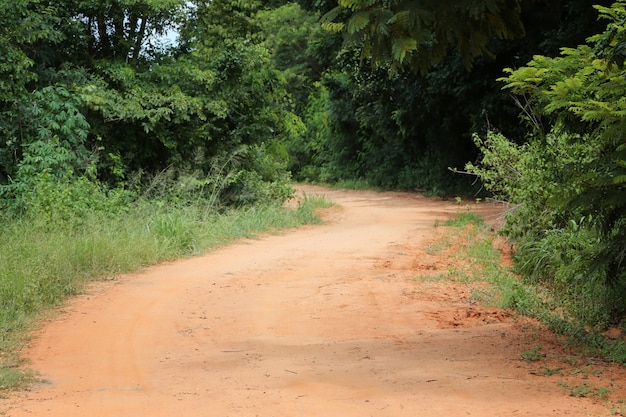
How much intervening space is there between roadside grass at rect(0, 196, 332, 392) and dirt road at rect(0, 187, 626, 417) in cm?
27

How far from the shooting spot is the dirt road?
578cm

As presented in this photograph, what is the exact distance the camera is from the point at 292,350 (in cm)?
746

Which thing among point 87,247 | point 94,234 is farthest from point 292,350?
point 94,234

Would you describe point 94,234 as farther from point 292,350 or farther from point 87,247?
point 292,350

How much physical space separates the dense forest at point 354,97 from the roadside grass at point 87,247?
569mm

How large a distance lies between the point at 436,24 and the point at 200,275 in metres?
6.39

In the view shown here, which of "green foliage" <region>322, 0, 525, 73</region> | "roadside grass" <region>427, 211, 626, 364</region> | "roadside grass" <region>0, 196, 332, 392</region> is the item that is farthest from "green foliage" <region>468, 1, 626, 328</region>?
"roadside grass" <region>0, 196, 332, 392</region>

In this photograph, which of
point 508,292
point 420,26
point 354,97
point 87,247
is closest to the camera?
point 420,26

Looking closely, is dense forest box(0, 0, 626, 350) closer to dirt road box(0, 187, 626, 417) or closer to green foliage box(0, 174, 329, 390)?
green foliage box(0, 174, 329, 390)

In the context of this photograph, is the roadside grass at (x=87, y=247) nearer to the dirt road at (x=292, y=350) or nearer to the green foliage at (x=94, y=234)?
the green foliage at (x=94, y=234)

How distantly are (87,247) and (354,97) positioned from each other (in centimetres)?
2185

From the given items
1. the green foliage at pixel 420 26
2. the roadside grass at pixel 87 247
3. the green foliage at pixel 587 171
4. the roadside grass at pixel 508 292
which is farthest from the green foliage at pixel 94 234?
the green foliage at pixel 587 171

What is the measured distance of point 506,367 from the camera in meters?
6.82

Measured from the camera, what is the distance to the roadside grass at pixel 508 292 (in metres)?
7.60
